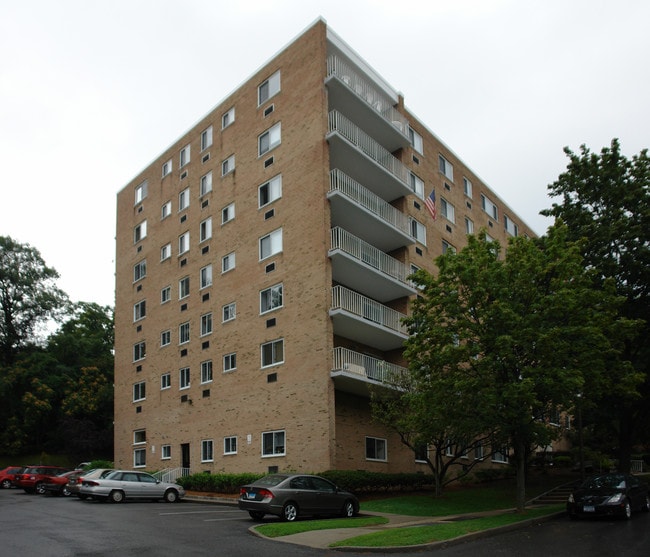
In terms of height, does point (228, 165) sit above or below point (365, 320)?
above

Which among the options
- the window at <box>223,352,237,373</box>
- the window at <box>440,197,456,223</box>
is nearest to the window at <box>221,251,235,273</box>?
the window at <box>223,352,237,373</box>

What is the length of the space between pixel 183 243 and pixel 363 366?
14.8 m

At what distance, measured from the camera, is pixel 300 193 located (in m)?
30.5

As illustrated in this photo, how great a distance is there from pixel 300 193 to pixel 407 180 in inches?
268

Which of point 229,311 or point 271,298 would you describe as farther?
point 229,311

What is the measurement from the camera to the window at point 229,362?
3241 cm

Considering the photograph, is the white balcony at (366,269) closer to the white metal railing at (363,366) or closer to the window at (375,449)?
the white metal railing at (363,366)

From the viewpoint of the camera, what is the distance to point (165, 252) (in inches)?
1581

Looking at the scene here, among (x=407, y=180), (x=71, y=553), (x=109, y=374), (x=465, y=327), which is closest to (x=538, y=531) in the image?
(x=465, y=327)

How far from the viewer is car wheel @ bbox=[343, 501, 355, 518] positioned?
2052 cm

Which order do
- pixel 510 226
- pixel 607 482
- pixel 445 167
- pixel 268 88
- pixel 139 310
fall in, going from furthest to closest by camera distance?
pixel 510 226 < pixel 139 310 < pixel 445 167 < pixel 268 88 < pixel 607 482

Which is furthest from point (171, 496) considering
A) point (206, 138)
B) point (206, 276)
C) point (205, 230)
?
point (206, 138)

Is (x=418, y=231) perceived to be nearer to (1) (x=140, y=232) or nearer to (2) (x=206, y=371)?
(2) (x=206, y=371)

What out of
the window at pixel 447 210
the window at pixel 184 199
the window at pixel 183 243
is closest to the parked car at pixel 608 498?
the window at pixel 447 210
